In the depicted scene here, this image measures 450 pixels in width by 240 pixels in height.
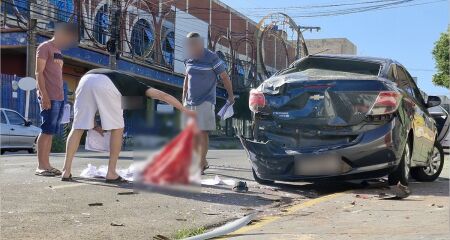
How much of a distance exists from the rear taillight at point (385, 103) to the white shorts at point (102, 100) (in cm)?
366

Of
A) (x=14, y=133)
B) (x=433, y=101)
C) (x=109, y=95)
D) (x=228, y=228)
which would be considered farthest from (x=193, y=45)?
(x=14, y=133)

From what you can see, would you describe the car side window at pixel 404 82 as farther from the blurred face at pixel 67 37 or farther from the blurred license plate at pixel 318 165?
the blurred face at pixel 67 37

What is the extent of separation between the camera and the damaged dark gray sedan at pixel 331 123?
557 centimetres

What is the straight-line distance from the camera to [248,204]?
235 inches

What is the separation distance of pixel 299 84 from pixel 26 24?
1581 cm

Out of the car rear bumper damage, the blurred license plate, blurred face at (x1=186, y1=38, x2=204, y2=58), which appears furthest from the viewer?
the car rear bumper damage

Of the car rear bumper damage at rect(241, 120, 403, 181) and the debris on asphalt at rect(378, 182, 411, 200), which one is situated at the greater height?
the car rear bumper damage at rect(241, 120, 403, 181)

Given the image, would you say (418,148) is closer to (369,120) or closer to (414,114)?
(414,114)

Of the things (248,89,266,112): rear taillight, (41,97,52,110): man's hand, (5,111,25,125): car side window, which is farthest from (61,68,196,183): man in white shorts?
(5,111,25,125): car side window

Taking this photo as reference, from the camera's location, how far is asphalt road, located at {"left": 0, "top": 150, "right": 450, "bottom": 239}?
4547 mm

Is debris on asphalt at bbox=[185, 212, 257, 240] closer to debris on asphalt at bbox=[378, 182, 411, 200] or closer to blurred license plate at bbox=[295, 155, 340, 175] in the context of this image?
blurred license plate at bbox=[295, 155, 340, 175]

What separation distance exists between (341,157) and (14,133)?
11.7 meters

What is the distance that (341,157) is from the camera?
5.91 m

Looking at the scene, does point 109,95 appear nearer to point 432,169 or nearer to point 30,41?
point 432,169
